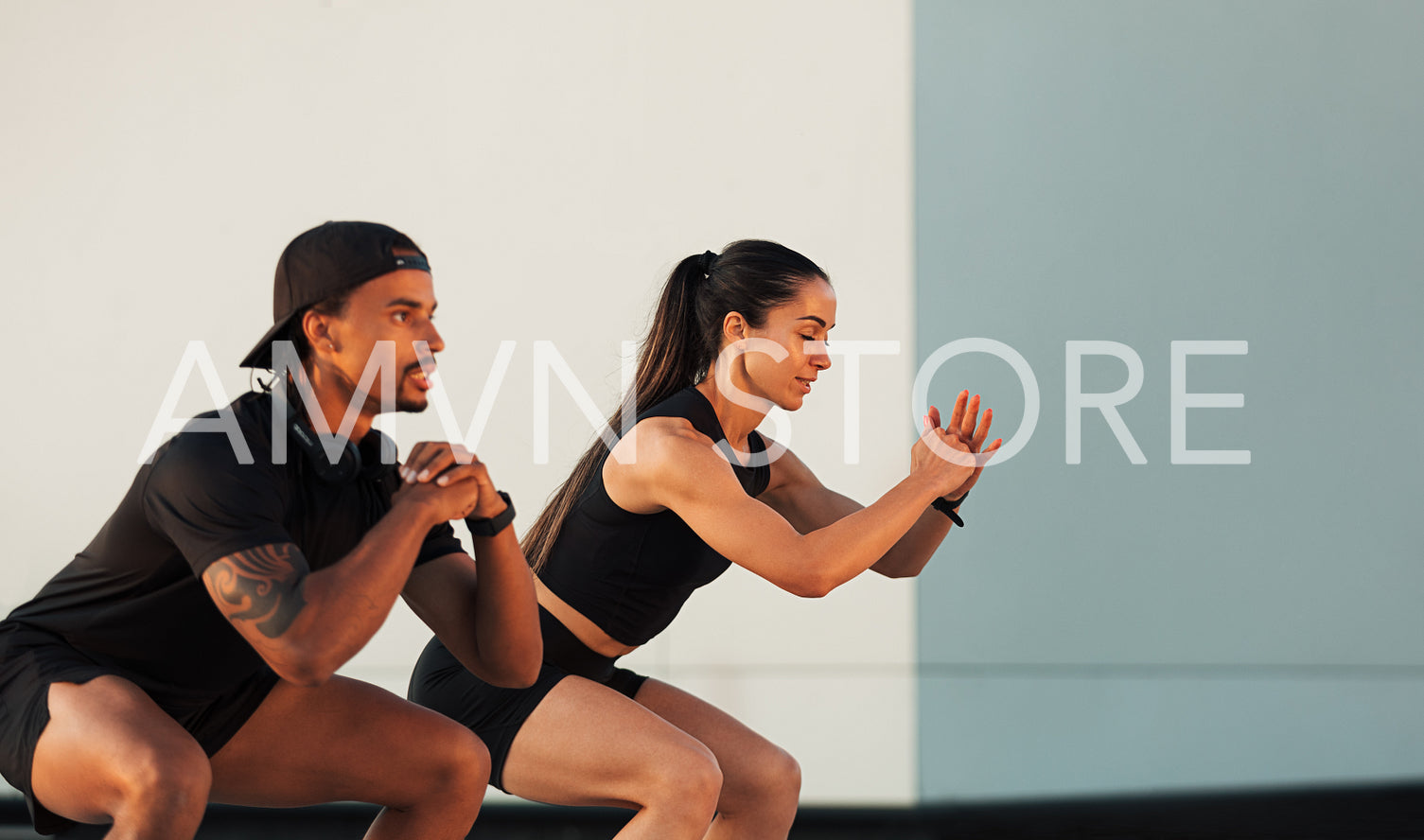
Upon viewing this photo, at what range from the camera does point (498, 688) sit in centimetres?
164

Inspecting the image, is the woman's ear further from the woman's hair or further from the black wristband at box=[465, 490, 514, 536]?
the black wristband at box=[465, 490, 514, 536]

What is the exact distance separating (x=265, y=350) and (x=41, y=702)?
0.42 metres

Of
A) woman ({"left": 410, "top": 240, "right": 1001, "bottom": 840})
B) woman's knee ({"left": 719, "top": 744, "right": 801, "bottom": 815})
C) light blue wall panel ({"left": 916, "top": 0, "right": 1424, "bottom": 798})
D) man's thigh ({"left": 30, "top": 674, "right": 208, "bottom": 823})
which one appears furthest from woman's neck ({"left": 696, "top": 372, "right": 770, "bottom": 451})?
light blue wall panel ({"left": 916, "top": 0, "right": 1424, "bottom": 798})

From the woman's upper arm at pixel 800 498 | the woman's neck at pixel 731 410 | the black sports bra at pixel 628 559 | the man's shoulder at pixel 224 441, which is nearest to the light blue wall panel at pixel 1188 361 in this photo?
the woman's upper arm at pixel 800 498

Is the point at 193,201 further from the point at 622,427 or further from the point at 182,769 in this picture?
the point at 182,769

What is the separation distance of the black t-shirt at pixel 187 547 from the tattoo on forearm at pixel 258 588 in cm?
2

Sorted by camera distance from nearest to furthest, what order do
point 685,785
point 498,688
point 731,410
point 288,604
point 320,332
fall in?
point 288,604, point 320,332, point 685,785, point 498,688, point 731,410

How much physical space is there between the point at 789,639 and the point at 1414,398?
1694 millimetres

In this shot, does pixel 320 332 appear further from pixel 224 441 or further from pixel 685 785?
pixel 685 785

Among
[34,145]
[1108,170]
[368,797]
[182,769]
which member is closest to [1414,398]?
[1108,170]

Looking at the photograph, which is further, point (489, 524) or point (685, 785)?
point (685, 785)

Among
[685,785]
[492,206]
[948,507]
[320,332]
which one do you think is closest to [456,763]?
[685,785]

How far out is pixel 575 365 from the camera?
10.0ft

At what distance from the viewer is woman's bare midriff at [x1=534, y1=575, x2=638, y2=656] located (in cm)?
169
